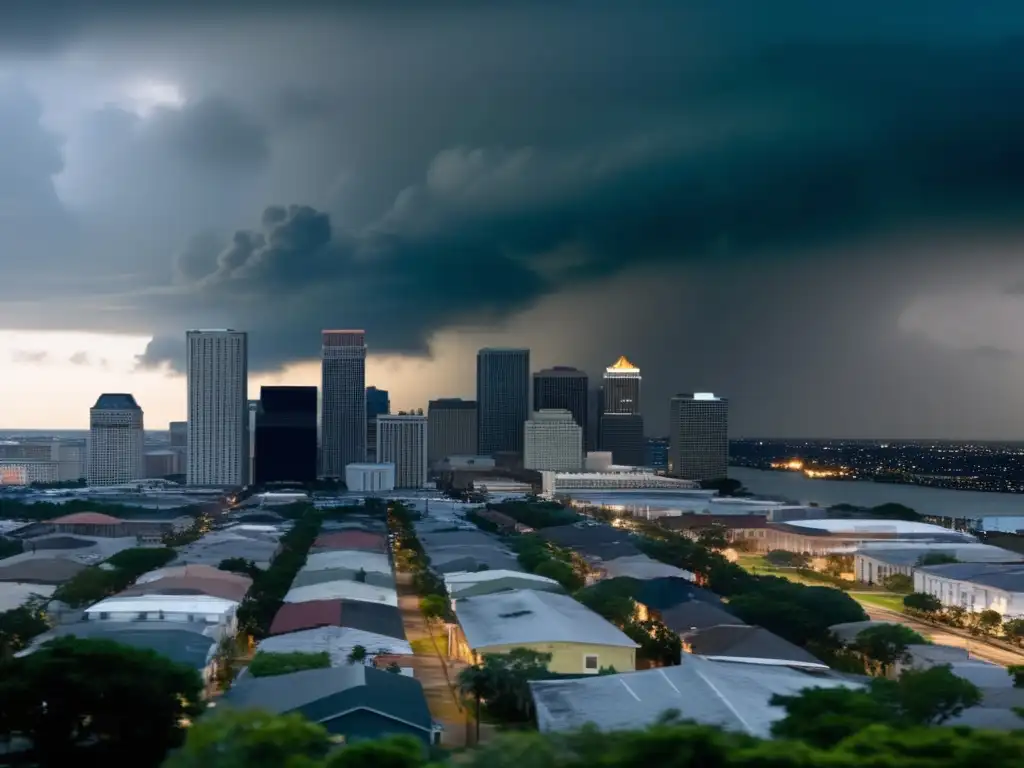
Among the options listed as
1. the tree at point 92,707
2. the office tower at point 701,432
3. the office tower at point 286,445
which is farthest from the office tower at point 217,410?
the tree at point 92,707

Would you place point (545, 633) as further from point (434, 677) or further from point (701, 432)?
point (701, 432)

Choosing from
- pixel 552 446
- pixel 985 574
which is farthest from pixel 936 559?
pixel 552 446

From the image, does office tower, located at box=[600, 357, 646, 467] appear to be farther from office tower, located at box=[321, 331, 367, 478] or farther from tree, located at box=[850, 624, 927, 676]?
tree, located at box=[850, 624, 927, 676]

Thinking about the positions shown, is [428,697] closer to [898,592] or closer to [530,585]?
[530,585]

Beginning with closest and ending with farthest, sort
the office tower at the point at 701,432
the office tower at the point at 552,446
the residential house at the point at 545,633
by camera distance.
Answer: the residential house at the point at 545,633, the office tower at the point at 552,446, the office tower at the point at 701,432

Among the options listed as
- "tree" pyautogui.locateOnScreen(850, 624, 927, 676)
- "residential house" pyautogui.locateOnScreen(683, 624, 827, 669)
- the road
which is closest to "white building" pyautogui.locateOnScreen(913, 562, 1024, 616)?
the road

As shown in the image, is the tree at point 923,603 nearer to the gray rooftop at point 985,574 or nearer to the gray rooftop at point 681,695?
the gray rooftop at point 985,574
